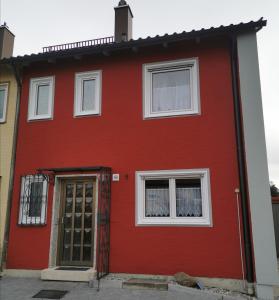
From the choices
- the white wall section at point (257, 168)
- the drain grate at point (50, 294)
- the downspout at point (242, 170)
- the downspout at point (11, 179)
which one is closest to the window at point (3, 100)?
the downspout at point (11, 179)

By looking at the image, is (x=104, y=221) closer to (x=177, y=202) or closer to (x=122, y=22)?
(x=177, y=202)

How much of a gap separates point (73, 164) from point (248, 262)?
4728mm

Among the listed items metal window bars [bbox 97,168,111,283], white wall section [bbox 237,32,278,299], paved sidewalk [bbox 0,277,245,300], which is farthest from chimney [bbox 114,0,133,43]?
paved sidewalk [bbox 0,277,245,300]

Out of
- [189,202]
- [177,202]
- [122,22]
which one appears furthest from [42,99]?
[189,202]

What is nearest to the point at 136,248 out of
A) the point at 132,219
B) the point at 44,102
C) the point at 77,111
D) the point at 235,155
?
the point at 132,219

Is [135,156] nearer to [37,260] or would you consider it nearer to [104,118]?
[104,118]

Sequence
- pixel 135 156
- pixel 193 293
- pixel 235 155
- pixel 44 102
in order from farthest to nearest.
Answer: pixel 44 102 → pixel 135 156 → pixel 235 155 → pixel 193 293

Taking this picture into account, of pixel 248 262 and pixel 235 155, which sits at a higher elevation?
pixel 235 155

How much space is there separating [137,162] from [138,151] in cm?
28

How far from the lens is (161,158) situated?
7.79 m

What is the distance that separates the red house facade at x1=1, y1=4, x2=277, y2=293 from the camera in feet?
23.6

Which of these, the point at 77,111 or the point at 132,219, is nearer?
the point at 132,219

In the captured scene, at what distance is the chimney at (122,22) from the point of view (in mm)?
11312

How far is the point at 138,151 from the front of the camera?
7.98 metres
